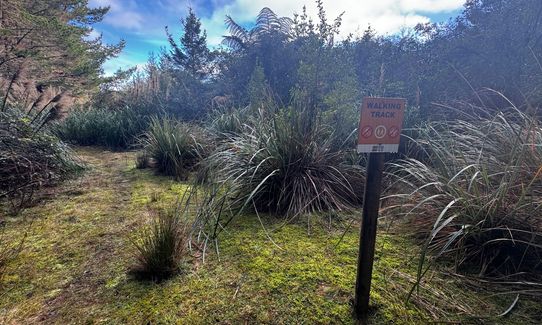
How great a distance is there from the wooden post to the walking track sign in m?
0.05

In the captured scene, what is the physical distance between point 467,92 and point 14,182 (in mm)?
6671

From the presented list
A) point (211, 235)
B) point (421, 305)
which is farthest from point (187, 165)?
point (421, 305)

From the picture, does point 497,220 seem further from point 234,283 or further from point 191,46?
point 191,46

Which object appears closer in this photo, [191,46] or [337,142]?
[337,142]

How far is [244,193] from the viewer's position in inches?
89.0

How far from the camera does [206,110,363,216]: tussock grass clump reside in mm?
2189

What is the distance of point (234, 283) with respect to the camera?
130 centimetres

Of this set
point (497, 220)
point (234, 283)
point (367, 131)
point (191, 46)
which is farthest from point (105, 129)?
point (191, 46)

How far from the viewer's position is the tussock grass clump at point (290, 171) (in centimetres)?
219

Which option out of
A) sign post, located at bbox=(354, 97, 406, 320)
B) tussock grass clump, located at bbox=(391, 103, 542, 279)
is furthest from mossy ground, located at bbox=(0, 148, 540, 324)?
sign post, located at bbox=(354, 97, 406, 320)

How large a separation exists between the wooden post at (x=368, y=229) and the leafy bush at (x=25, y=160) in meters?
2.67

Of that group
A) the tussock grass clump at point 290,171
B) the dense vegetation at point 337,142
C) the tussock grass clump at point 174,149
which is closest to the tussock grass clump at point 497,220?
the dense vegetation at point 337,142

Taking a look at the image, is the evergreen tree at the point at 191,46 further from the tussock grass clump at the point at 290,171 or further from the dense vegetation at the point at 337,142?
the tussock grass clump at the point at 290,171

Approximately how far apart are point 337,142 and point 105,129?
554 centimetres
